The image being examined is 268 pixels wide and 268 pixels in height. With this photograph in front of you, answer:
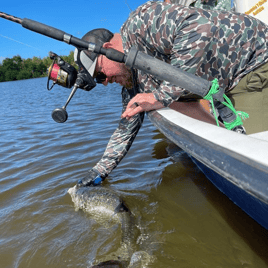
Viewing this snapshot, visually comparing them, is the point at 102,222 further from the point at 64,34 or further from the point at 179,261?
the point at 64,34

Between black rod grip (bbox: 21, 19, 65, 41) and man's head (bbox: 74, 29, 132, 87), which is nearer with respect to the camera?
black rod grip (bbox: 21, 19, 65, 41)

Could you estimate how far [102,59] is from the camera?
91.9 inches

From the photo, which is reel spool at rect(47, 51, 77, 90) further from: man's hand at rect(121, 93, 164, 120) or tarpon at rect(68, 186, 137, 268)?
tarpon at rect(68, 186, 137, 268)

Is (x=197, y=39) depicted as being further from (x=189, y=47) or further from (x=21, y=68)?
(x=21, y=68)

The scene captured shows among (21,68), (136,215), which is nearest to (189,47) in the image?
(136,215)

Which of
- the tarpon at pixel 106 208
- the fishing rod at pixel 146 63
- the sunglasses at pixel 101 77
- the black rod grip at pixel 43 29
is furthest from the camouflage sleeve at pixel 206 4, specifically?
the tarpon at pixel 106 208

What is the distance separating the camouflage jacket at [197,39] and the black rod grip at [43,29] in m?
0.53

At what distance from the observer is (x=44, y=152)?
4773 mm

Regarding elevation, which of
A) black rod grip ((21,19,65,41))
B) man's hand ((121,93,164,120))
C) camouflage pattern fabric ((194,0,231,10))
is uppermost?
camouflage pattern fabric ((194,0,231,10))

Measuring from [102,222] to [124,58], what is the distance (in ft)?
5.13

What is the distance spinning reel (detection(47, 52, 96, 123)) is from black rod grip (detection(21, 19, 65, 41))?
0.51 metres

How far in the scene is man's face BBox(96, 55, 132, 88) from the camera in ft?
7.70

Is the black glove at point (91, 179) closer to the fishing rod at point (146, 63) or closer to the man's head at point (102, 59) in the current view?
the man's head at point (102, 59)

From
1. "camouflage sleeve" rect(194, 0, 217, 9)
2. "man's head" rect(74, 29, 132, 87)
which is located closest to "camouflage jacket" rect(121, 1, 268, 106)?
"man's head" rect(74, 29, 132, 87)
